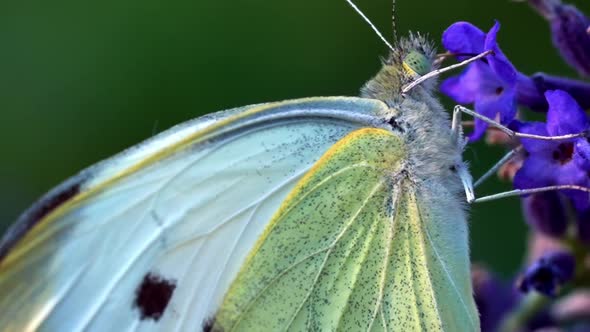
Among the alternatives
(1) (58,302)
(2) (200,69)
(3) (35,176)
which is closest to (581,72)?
(1) (58,302)

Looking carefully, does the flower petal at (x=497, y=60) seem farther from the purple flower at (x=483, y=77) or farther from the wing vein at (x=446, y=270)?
the wing vein at (x=446, y=270)

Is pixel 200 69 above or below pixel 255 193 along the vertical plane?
above

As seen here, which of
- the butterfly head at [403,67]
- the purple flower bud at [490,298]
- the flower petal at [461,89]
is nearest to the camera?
the butterfly head at [403,67]

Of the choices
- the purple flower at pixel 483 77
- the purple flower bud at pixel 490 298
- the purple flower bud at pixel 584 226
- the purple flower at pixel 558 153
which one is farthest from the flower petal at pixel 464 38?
the purple flower bud at pixel 490 298

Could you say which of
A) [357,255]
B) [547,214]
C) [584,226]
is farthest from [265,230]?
[584,226]

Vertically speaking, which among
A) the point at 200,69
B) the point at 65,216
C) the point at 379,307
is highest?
the point at 200,69

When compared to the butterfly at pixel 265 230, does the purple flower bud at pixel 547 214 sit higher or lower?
lower

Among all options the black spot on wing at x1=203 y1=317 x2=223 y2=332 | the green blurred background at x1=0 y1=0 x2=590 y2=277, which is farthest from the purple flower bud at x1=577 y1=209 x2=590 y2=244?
the green blurred background at x1=0 y1=0 x2=590 y2=277

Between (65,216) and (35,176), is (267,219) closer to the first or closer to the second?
(65,216)
